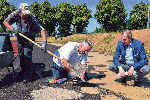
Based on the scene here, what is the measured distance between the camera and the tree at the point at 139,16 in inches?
1781

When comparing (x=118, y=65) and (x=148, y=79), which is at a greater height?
(x=118, y=65)

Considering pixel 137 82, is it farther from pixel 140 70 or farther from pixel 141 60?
pixel 141 60

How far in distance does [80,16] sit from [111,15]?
399 inches

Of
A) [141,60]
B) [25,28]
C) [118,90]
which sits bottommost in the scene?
[118,90]

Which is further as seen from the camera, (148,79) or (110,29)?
(110,29)

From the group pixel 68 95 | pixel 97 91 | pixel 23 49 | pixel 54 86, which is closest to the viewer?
pixel 68 95

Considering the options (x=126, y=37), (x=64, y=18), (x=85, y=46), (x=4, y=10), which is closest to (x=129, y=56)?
(x=126, y=37)

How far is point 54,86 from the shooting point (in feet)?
13.7

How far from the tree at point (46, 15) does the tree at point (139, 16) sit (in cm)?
2121

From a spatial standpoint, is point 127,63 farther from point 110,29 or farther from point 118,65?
point 110,29

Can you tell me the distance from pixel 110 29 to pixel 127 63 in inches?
1695

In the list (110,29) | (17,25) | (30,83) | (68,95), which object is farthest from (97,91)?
(110,29)

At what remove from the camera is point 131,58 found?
422cm

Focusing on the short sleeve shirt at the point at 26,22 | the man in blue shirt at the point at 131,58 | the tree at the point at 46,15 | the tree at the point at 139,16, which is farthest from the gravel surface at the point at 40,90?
the tree at the point at 46,15
